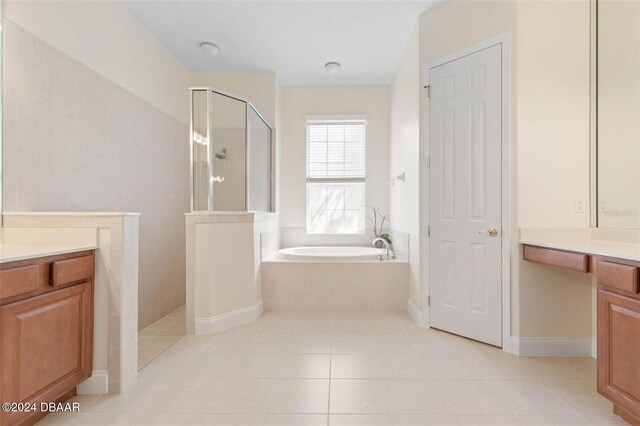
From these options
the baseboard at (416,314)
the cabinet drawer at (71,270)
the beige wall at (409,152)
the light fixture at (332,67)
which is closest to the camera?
the cabinet drawer at (71,270)

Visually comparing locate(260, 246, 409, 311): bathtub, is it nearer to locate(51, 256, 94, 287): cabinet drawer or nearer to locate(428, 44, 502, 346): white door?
locate(428, 44, 502, 346): white door

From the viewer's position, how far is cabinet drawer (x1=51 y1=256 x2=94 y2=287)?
1.49 meters

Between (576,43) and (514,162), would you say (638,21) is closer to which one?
(576,43)

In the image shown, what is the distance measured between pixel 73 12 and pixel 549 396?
3.87 metres

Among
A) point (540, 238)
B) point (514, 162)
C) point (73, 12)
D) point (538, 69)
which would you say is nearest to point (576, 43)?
point (538, 69)

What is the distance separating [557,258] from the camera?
77.5 inches

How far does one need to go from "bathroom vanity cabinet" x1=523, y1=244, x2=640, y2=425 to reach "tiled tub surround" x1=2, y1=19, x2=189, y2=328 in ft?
10.3

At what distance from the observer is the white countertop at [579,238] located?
1937 mm

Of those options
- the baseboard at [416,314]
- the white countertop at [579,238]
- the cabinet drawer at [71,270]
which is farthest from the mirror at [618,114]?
the cabinet drawer at [71,270]

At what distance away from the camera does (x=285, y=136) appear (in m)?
4.44

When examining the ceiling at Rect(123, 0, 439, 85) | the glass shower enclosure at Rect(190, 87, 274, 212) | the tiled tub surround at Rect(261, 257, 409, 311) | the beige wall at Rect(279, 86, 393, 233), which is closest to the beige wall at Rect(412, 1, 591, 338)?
the ceiling at Rect(123, 0, 439, 85)

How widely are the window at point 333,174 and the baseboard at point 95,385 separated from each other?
117 inches

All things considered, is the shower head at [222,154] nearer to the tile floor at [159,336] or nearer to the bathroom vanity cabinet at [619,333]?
the tile floor at [159,336]

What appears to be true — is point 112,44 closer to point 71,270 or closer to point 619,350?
point 71,270
